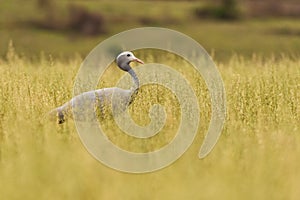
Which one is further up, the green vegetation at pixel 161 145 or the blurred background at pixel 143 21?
the blurred background at pixel 143 21

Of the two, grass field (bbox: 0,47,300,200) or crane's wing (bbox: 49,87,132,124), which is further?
crane's wing (bbox: 49,87,132,124)

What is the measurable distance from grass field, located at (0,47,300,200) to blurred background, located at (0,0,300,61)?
3079 centimetres

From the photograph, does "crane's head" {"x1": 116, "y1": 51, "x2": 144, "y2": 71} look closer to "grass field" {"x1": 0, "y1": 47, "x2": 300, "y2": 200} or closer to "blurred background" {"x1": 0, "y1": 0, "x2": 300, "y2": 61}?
"grass field" {"x1": 0, "y1": 47, "x2": 300, "y2": 200}

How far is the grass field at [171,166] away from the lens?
3982mm

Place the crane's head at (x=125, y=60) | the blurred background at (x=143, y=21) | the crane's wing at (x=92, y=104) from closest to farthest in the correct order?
the crane's wing at (x=92, y=104) < the crane's head at (x=125, y=60) < the blurred background at (x=143, y=21)

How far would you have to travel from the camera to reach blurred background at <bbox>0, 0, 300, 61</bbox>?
41.6m

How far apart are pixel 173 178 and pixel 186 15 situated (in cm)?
4986

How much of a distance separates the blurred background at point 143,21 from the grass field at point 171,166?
3079 centimetres

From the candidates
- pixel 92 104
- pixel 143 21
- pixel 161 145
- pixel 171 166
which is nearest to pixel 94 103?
pixel 92 104

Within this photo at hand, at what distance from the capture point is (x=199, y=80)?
804 cm

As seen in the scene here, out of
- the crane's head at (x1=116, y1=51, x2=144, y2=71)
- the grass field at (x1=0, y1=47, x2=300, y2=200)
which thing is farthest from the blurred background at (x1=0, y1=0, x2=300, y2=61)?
the grass field at (x1=0, y1=47, x2=300, y2=200)

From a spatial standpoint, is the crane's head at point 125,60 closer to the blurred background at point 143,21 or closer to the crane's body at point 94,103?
the crane's body at point 94,103

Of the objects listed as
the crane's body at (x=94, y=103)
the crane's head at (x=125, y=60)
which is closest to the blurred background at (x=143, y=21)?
the crane's head at (x=125, y=60)

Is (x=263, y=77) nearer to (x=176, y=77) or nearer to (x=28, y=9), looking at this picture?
(x=176, y=77)
